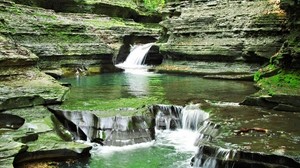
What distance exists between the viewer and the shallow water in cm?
876

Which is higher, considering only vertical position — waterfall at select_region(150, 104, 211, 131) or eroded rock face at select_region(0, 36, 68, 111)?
eroded rock face at select_region(0, 36, 68, 111)

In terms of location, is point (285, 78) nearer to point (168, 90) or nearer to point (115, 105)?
point (168, 90)

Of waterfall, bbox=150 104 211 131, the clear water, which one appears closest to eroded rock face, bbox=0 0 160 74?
the clear water

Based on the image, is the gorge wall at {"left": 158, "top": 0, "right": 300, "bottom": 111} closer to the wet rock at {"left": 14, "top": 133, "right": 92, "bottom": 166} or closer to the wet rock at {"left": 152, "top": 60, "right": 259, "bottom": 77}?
the wet rock at {"left": 152, "top": 60, "right": 259, "bottom": 77}

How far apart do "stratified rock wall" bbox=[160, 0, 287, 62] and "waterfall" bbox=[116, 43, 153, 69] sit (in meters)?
2.37

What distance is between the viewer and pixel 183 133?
36.8 ft

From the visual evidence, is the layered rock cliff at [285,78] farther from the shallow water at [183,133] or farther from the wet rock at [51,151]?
the wet rock at [51,151]

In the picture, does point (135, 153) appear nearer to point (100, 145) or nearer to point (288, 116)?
point (100, 145)

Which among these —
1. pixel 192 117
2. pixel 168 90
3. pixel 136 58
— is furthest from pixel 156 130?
pixel 136 58

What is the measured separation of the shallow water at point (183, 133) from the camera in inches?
345

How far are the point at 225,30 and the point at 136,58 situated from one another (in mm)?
7714

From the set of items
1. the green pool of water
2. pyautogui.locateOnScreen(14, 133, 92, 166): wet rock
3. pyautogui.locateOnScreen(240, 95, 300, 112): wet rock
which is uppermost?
pyautogui.locateOnScreen(240, 95, 300, 112): wet rock

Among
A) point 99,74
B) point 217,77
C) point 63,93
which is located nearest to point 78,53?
point 99,74

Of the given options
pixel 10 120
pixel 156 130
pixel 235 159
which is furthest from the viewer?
pixel 156 130
